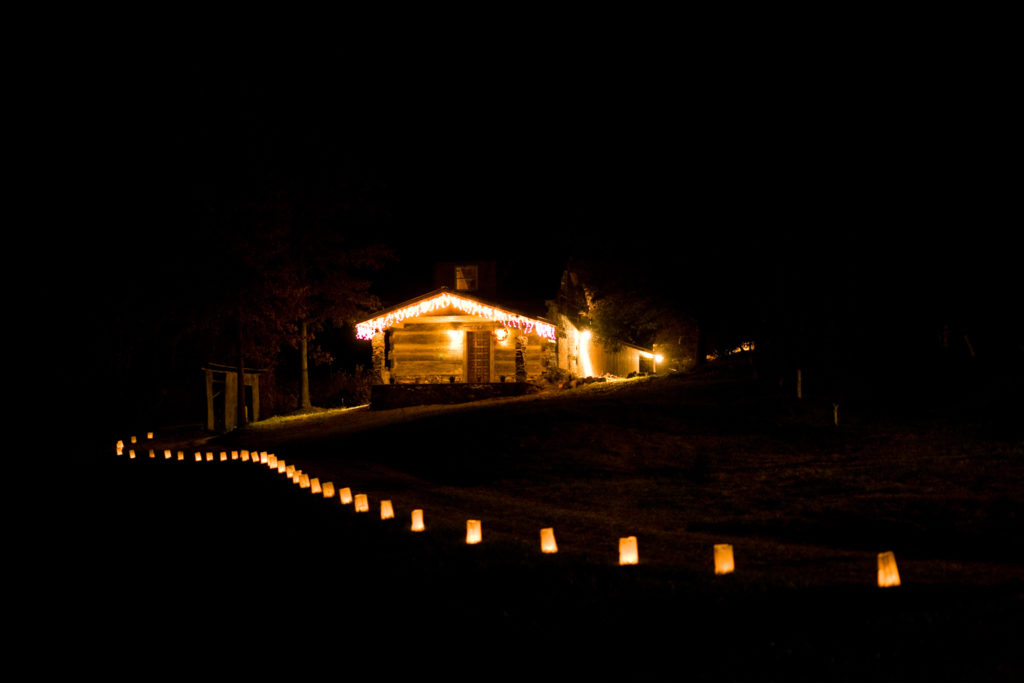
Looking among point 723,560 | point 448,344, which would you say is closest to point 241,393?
point 448,344

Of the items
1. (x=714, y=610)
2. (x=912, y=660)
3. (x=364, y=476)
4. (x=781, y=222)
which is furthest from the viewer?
(x=781, y=222)

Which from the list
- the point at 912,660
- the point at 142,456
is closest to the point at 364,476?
the point at 142,456

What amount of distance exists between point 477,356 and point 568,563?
24.4 metres

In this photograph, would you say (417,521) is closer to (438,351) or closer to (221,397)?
(221,397)

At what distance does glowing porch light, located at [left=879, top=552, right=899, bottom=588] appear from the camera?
5547mm

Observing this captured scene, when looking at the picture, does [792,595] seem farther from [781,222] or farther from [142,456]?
[781,222]

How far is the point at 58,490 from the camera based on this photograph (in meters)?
15.0

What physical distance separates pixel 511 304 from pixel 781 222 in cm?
1109

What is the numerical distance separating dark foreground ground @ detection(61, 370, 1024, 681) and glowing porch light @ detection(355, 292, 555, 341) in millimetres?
12169

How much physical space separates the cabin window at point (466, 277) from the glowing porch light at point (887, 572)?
28.0 metres

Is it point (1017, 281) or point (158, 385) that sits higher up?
point (1017, 281)

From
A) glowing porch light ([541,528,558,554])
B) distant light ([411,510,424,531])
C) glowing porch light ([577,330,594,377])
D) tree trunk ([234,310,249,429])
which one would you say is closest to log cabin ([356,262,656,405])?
glowing porch light ([577,330,594,377])

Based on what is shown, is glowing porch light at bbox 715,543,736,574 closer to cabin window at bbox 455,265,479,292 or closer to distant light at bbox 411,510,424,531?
distant light at bbox 411,510,424,531

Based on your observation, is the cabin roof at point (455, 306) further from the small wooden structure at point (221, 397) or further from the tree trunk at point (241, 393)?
the small wooden structure at point (221, 397)
